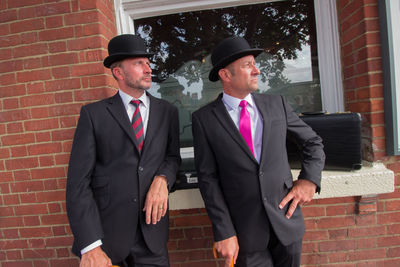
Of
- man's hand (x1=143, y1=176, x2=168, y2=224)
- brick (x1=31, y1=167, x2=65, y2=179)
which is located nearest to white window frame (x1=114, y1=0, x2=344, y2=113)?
brick (x1=31, y1=167, x2=65, y2=179)

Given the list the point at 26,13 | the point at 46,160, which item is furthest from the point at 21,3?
the point at 46,160

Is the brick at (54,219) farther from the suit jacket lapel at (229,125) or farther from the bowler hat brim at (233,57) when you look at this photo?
the bowler hat brim at (233,57)

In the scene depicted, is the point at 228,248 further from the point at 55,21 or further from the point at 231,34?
the point at 55,21

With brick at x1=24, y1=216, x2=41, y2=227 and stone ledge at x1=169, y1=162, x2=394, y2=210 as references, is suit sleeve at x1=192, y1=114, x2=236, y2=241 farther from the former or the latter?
brick at x1=24, y1=216, x2=41, y2=227

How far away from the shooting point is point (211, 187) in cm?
158

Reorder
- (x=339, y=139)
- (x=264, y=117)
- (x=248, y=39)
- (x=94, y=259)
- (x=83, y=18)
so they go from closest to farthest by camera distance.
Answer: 1. (x=94, y=259)
2. (x=264, y=117)
3. (x=339, y=139)
4. (x=83, y=18)
5. (x=248, y=39)

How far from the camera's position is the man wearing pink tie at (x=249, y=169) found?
1538mm

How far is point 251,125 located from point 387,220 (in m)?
1.86

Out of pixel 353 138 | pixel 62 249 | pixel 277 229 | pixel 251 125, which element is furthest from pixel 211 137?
pixel 62 249

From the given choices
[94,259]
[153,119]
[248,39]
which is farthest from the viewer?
[248,39]

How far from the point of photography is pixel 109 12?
2.52m

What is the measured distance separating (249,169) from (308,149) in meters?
0.44

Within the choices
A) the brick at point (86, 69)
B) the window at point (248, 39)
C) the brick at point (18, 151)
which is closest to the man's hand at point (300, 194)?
the window at point (248, 39)

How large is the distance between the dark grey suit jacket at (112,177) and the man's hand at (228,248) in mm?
425
